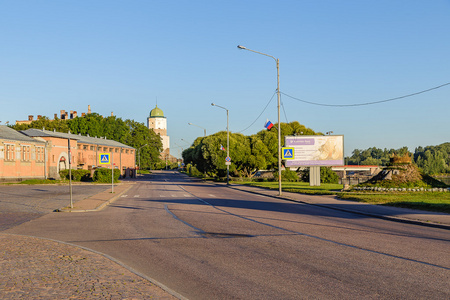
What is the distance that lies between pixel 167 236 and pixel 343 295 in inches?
261

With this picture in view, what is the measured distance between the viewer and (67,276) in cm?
702

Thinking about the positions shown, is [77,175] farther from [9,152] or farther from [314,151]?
[314,151]

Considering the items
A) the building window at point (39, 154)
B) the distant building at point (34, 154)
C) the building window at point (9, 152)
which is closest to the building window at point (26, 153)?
the distant building at point (34, 154)

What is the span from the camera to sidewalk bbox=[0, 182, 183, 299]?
6.00 meters

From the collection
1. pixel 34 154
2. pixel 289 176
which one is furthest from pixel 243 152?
pixel 34 154

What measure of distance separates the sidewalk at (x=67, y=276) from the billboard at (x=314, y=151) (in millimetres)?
34782

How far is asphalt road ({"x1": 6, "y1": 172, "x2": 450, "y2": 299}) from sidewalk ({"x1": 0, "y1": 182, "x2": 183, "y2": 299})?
50cm

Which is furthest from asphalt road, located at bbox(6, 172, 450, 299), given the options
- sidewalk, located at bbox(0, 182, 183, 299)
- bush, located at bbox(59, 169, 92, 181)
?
bush, located at bbox(59, 169, 92, 181)

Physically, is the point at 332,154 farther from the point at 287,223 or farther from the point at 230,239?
the point at 230,239

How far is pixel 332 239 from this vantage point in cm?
1096

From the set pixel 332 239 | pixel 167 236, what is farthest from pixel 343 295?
pixel 167 236

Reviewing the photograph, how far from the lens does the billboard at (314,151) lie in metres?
42.8

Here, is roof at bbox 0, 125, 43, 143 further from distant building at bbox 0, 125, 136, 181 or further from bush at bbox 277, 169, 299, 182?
bush at bbox 277, 169, 299, 182

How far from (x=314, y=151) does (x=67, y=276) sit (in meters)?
37.7
